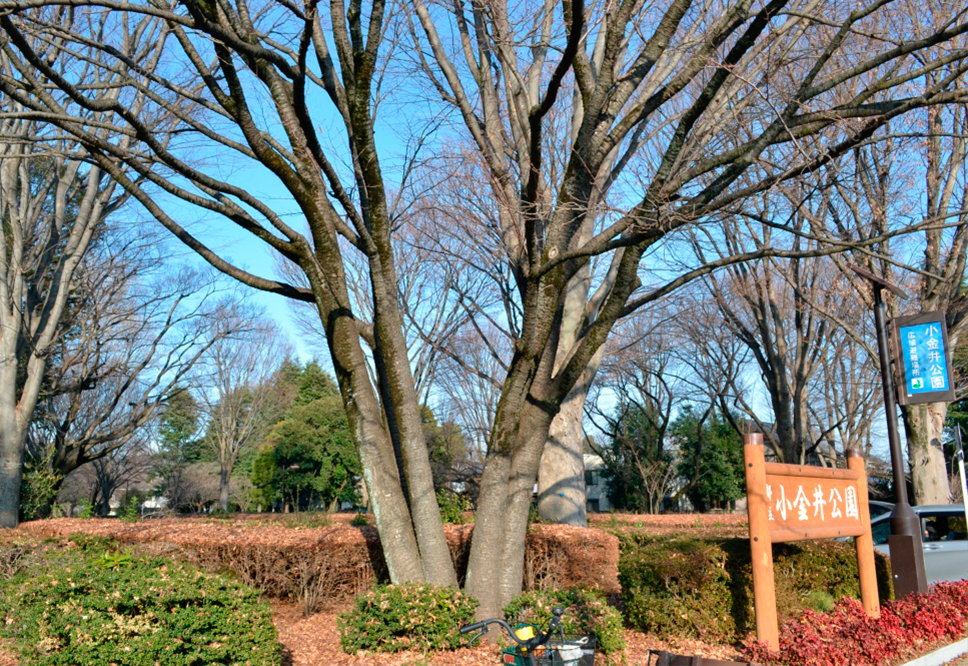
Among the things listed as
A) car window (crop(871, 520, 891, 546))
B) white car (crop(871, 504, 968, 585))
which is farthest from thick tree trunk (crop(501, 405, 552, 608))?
car window (crop(871, 520, 891, 546))

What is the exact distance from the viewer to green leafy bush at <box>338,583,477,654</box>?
21.2 ft

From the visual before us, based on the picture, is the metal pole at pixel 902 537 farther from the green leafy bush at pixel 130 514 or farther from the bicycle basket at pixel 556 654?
the green leafy bush at pixel 130 514

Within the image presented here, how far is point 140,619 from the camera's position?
4.99m

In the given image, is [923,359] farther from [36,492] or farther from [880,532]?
[36,492]

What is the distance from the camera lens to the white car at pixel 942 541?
10.7m

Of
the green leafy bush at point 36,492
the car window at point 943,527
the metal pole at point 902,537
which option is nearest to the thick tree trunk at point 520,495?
the metal pole at point 902,537

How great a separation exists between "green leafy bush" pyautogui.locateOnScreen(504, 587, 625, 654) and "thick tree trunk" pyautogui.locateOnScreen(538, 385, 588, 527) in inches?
182

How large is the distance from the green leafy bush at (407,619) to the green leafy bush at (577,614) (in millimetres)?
451

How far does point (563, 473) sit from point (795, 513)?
206 inches

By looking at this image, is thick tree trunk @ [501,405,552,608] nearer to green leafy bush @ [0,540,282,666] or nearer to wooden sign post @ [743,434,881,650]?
wooden sign post @ [743,434,881,650]

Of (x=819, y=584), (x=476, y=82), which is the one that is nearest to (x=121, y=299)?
(x=476, y=82)

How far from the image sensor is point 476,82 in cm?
987

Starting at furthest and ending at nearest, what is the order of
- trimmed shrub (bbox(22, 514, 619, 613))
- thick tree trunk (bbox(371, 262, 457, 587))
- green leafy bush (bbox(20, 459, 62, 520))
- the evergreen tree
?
the evergreen tree → green leafy bush (bbox(20, 459, 62, 520)) → trimmed shrub (bbox(22, 514, 619, 613)) → thick tree trunk (bbox(371, 262, 457, 587))

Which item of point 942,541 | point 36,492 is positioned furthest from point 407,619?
point 36,492
